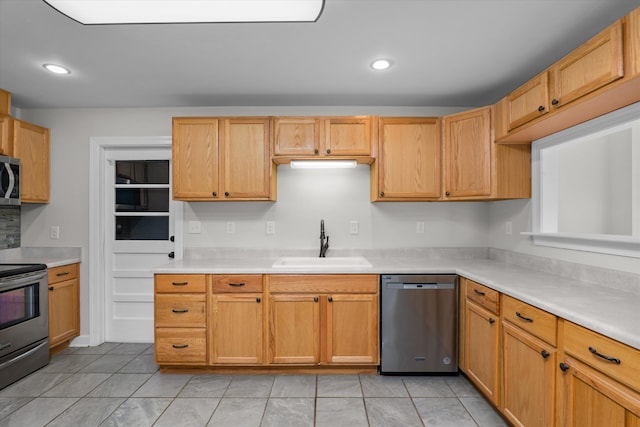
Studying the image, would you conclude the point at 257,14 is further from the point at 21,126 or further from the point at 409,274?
the point at 21,126

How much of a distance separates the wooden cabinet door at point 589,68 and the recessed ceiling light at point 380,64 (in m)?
1.00

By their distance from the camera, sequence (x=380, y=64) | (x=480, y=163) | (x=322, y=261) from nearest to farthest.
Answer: (x=380, y=64) → (x=480, y=163) → (x=322, y=261)

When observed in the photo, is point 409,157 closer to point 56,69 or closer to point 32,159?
point 56,69

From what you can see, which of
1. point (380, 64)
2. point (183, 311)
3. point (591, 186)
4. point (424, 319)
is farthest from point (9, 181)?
point (591, 186)

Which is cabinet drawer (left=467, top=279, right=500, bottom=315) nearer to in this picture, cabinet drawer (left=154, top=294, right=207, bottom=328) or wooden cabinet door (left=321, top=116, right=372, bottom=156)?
wooden cabinet door (left=321, top=116, right=372, bottom=156)

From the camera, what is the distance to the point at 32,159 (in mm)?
2971

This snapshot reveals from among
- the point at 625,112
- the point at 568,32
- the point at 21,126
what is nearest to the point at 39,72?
the point at 21,126

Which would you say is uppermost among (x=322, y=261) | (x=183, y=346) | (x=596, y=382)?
(x=322, y=261)

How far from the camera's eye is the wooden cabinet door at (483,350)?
1945 millimetres

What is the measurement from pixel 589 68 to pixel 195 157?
2.74 m

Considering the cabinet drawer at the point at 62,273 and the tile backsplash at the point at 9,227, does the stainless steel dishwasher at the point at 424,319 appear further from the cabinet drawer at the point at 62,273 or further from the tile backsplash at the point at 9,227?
the tile backsplash at the point at 9,227

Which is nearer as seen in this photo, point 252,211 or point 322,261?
point 322,261

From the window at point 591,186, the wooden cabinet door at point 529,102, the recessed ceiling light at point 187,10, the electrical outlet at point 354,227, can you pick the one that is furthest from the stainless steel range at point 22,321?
the window at point 591,186

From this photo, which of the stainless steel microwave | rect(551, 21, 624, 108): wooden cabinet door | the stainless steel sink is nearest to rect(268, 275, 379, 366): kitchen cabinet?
the stainless steel sink
